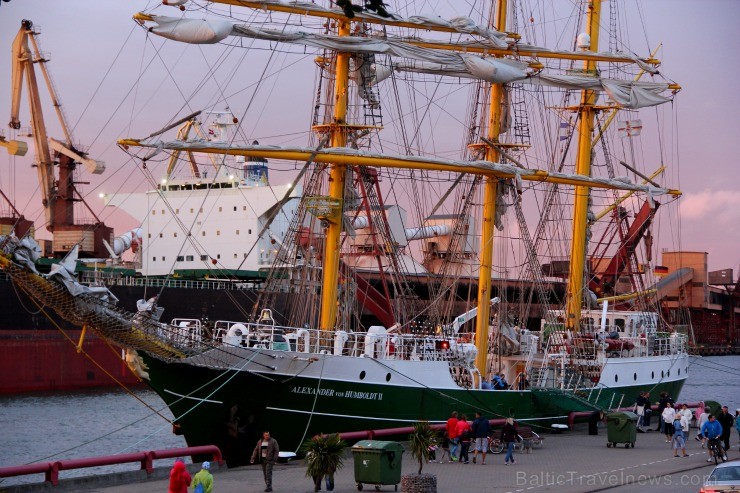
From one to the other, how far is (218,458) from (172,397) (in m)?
4.85

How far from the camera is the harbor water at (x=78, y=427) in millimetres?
35000

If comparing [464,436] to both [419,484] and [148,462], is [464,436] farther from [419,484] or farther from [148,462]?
[148,462]

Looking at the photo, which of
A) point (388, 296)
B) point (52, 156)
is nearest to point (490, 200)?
point (388, 296)

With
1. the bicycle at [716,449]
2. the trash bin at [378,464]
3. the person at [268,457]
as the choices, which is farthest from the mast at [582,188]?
the person at [268,457]

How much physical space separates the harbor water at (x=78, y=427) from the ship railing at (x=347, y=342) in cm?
299

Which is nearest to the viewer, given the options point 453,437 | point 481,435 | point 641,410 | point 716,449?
point 716,449

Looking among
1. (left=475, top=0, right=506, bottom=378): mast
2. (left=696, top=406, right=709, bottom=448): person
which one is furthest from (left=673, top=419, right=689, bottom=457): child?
(left=475, top=0, right=506, bottom=378): mast

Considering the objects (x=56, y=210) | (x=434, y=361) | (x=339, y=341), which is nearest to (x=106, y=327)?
(x=339, y=341)

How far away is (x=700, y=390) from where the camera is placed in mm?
77688

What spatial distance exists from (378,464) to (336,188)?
15960 millimetres

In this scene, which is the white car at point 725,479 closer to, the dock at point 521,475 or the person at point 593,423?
the dock at point 521,475

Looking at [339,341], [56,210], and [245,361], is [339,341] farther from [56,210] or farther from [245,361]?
[56,210]

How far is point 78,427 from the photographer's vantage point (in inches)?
1606

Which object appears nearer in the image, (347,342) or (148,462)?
(148,462)
